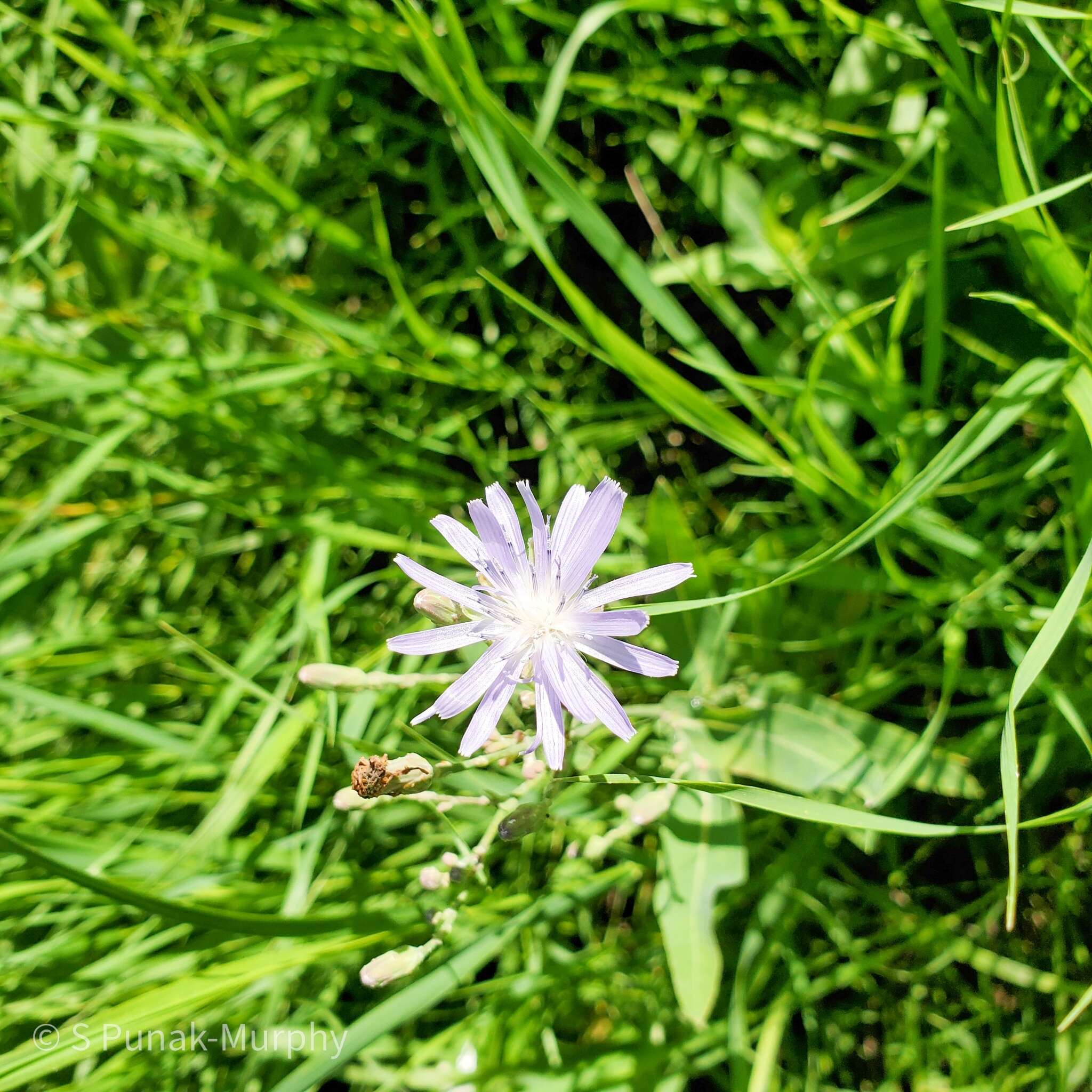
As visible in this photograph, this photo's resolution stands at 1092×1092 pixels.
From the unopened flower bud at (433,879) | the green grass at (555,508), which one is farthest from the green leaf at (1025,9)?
the unopened flower bud at (433,879)

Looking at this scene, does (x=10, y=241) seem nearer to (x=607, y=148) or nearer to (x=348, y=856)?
(x=607, y=148)

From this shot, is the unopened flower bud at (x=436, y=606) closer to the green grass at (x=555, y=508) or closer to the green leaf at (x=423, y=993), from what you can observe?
the green grass at (x=555, y=508)

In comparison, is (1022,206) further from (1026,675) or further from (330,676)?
(330,676)

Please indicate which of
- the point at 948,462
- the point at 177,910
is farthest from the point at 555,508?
the point at 177,910

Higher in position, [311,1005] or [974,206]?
[974,206]

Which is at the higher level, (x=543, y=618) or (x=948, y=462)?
(x=948, y=462)

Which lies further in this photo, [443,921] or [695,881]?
[695,881]

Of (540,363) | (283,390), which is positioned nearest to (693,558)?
(540,363)
